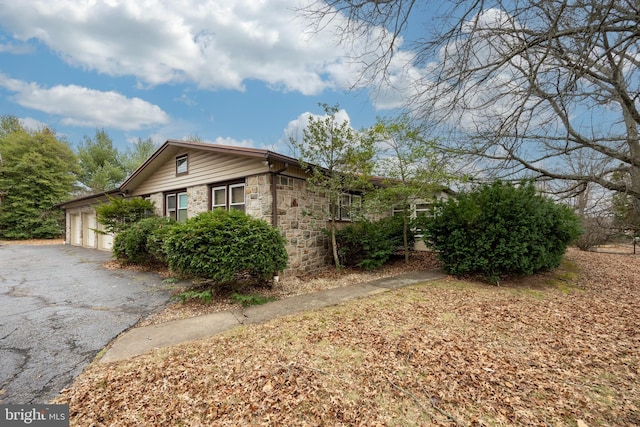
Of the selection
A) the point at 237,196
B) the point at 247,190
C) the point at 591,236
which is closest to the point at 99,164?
the point at 237,196

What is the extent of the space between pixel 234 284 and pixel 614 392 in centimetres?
545

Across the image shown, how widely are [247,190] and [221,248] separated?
7.98 feet

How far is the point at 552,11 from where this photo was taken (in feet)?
9.21

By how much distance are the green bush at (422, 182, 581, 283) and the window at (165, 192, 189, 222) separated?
27.4 feet

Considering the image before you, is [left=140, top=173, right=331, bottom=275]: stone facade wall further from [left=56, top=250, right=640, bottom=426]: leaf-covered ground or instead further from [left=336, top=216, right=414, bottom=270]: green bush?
[left=56, top=250, right=640, bottom=426]: leaf-covered ground

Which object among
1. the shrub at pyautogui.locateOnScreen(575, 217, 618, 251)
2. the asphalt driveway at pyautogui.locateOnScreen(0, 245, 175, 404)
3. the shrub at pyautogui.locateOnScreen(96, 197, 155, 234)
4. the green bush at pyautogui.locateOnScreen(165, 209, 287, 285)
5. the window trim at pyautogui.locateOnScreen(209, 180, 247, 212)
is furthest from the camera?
the shrub at pyautogui.locateOnScreen(575, 217, 618, 251)

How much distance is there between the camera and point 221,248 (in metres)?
4.82

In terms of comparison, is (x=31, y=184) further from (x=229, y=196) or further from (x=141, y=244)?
(x=229, y=196)

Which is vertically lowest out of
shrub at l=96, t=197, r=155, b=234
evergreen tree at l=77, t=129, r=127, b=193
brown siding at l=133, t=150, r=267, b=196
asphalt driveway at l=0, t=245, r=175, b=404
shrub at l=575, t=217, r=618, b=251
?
asphalt driveway at l=0, t=245, r=175, b=404

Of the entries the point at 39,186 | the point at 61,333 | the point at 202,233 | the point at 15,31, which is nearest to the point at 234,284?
the point at 202,233

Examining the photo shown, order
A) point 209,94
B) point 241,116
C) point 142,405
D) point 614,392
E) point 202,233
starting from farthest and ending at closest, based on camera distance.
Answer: point 209,94
point 241,116
point 202,233
point 614,392
point 142,405

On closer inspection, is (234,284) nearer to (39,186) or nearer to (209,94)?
(209,94)

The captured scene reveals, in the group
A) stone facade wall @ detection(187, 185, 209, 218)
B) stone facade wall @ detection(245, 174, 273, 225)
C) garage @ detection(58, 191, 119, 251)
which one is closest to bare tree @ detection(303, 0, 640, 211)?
stone facade wall @ detection(245, 174, 273, 225)

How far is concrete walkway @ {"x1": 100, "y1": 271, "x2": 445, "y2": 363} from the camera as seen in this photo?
3199mm
